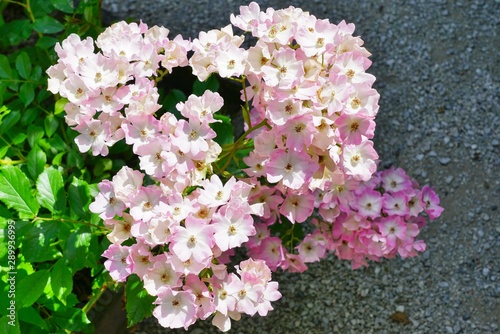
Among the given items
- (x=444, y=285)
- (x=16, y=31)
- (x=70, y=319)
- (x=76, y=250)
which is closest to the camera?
(x=76, y=250)

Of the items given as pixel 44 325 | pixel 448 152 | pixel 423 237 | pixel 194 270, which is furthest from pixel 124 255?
pixel 448 152

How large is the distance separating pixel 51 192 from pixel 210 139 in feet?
1.30

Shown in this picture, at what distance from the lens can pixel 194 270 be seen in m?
1.05

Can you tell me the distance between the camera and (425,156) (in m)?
1.96

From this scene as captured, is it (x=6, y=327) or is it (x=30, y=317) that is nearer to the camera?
(x=6, y=327)

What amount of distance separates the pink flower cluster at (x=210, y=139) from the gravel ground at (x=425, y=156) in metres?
0.73

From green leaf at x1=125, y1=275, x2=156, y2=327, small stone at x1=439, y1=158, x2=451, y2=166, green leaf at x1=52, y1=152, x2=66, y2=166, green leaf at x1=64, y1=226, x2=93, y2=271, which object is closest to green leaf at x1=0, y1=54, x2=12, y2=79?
green leaf at x1=52, y1=152, x2=66, y2=166

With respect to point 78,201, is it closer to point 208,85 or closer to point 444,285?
point 208,85

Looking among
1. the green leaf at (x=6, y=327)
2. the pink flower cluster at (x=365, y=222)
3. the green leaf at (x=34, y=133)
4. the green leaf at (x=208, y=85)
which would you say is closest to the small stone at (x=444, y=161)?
the pink flower cluster at (x=365, y=222)

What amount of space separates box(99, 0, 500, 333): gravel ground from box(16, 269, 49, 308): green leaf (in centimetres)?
64

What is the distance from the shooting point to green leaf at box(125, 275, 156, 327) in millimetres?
1244

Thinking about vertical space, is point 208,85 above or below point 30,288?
above

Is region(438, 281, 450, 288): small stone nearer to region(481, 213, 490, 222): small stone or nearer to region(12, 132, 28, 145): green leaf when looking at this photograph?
region(481, 213, 490, 222): small stone

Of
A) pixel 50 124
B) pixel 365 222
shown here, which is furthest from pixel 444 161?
pixel 50 124
